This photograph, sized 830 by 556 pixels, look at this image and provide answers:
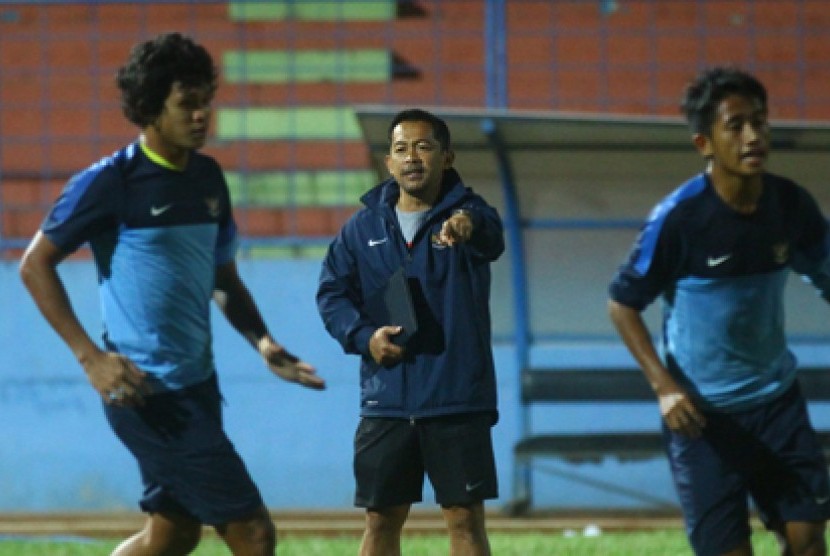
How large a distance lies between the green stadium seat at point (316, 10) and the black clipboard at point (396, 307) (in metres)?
5.76

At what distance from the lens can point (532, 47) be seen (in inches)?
435

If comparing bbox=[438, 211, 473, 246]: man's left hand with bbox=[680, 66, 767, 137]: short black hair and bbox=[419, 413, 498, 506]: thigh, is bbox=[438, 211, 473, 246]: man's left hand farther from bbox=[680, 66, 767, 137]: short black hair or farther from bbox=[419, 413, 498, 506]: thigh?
bbox=[680, 66, 767, 137]: short black hair

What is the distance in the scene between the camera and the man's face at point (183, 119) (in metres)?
5.54

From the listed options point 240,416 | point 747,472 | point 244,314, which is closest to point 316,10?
point 240,416

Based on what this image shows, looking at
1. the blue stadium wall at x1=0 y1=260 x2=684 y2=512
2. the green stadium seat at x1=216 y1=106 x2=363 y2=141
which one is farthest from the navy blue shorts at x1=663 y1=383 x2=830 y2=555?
the green stadium seat at x1=216 y1=106 x2=363 y2=141

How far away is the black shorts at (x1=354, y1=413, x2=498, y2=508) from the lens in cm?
513

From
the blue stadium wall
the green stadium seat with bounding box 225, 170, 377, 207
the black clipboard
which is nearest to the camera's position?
the black clipboard

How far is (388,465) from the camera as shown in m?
5.22

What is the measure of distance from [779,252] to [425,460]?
1.30 metres

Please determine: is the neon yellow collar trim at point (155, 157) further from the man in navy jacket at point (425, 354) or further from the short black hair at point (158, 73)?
the man in navy jacket at point (425, 354)

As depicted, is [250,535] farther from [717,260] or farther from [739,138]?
[739,138]

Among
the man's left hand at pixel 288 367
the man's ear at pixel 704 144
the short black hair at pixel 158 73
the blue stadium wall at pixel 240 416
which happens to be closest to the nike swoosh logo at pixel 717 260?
the man's ear at pixel 704 144

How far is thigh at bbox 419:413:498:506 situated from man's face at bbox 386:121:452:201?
0.72 metres

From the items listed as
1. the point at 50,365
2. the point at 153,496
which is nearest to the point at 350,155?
the point at 50,365
